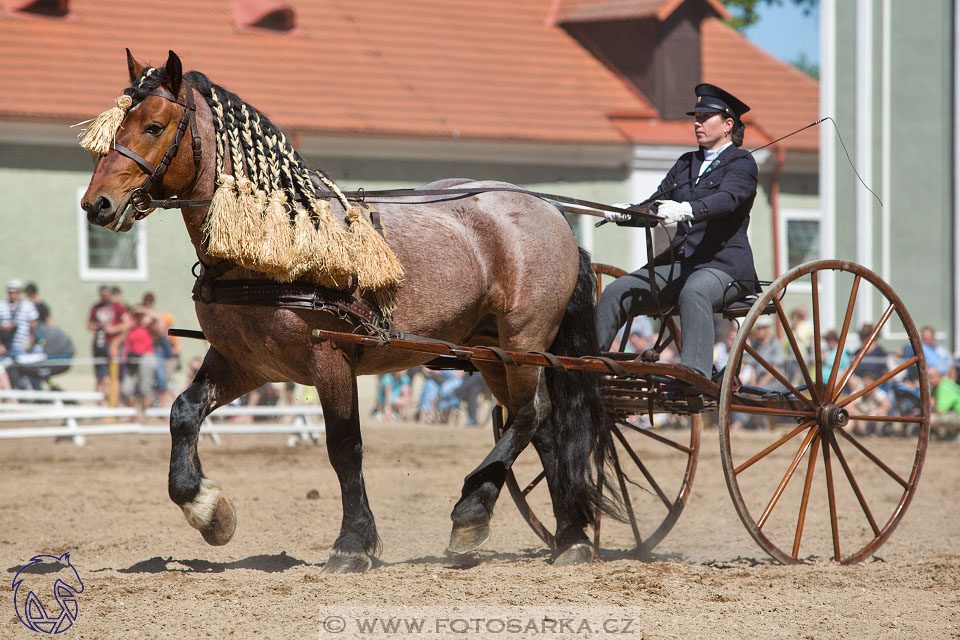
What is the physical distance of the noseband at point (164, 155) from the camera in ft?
14.4

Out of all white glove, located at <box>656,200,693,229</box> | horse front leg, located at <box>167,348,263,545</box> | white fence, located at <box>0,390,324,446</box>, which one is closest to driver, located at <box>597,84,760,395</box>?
white glove, located at <box>656,200,693,229</box>

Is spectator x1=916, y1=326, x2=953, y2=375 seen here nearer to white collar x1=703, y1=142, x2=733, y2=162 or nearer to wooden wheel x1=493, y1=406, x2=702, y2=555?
wooden wheel x1=493, y1=406, x2=702, y2=555

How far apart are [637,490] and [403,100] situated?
10.5m

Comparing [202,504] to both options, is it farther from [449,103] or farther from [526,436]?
[449,103]

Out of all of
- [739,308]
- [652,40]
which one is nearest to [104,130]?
[739,308]

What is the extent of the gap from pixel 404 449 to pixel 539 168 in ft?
27.8

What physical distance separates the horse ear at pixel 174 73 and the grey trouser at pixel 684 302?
2.39m

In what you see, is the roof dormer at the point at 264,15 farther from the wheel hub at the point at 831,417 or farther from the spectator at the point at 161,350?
the wheel hub at the point at 831,417

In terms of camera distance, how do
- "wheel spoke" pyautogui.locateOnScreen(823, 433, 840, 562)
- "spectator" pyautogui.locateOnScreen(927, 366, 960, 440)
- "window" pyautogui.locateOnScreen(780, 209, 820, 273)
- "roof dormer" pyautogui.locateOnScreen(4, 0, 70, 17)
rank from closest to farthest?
"wheel spoke" pyautogui.locateOnScreen(823, 433, 840, 562) → "spectator" pyautogui.locateOnScreen(927, 366, 960, 440) → "roof dormer" pyautogui.locateOnScreen(4, 0, 70, 17) → "window" pyautogui.locateOnScreen(780, 209, 820, 273)

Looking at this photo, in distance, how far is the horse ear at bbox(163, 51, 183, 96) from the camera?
4437mm

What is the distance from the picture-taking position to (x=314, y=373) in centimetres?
474

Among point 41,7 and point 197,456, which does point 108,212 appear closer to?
point 197,456

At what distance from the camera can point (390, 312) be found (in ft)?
16.0

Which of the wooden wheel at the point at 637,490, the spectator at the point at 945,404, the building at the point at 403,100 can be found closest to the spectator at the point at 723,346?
the wooden wheel at the point at 637,490
